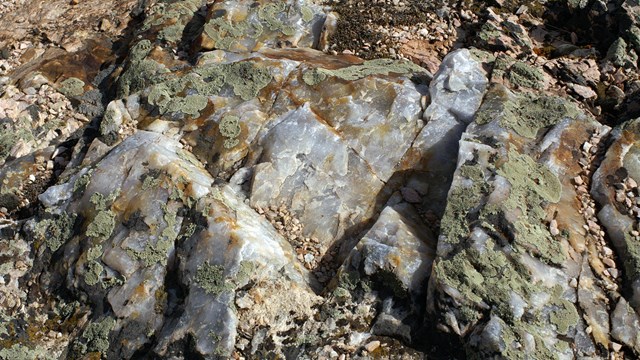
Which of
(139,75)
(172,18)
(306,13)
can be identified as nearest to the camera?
(139,75)

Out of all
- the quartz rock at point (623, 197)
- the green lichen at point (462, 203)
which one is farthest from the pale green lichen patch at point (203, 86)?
the quartz rock at point (623, 197)

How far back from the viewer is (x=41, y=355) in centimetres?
805

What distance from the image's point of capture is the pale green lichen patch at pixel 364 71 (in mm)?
9937

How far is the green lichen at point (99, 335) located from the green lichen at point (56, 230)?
1.43m

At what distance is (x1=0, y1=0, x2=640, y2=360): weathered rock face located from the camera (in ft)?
23.7

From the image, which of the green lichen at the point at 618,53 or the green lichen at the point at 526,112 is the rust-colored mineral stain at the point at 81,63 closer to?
the green lichen at the point at 526,112

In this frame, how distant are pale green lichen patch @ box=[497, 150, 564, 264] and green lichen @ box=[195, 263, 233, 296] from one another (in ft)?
11.6

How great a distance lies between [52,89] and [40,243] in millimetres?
3981

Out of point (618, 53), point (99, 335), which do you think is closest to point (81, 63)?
point (99, 335)

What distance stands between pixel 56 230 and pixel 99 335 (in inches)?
71.2

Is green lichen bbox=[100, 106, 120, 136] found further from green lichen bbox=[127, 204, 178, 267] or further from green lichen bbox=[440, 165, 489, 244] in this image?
green lichen bbox=[440, 165, 489, 244]

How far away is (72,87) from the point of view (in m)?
11.7

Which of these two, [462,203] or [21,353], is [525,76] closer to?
[462,203]

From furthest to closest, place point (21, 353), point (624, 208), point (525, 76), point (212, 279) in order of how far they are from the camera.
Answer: point (525, 76), point (21, 353), point (624, 208), point (212, 279)
